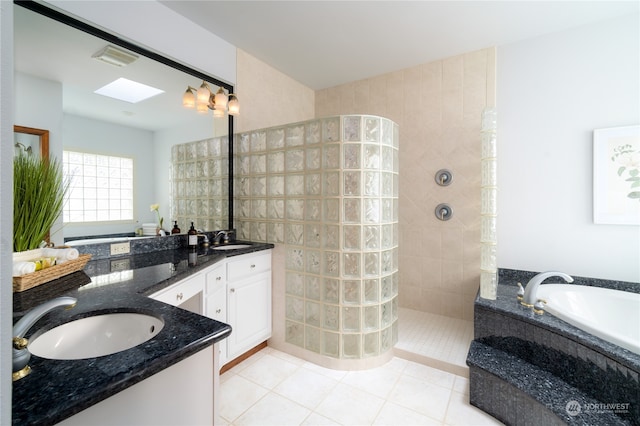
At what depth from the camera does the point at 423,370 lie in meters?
2.11

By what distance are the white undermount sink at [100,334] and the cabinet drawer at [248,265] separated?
1.04 metres

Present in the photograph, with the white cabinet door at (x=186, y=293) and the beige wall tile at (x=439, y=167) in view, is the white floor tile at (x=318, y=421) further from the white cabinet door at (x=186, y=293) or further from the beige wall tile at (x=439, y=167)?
the beige wall tile at (x=439, y=167)

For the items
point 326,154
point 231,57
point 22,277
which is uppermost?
point 231,57

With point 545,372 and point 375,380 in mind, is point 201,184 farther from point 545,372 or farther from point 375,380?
point 545,372

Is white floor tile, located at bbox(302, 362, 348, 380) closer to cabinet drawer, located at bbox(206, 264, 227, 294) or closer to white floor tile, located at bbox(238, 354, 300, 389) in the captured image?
white floor tile, located at bbox(238, 354, 300, 389)

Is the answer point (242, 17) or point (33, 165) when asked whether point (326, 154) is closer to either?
point (242, 17)

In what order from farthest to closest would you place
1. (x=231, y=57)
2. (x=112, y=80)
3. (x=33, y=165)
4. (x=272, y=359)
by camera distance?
(x=231, y=57) → (x=272, y=359) → (x=112, y=80) → (x=33, y=165)

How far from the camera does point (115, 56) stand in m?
1.89

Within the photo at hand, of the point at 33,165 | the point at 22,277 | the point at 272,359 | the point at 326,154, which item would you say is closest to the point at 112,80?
the point at 33,165

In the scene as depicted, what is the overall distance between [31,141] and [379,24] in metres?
2.55

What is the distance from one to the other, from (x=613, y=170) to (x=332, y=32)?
2.57 metres

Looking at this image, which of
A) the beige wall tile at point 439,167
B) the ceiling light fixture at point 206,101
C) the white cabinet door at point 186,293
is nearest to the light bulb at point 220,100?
the ceiling light fixture at point 206,101

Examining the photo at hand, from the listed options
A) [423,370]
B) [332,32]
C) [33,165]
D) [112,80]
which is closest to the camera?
[33,165]

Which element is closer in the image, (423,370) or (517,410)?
(517,410)
